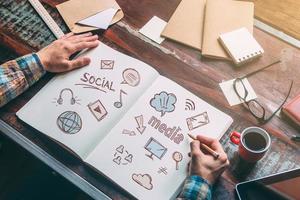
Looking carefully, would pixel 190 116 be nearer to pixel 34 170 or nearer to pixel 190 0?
pixel 190 0

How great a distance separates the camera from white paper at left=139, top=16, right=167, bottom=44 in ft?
4.57

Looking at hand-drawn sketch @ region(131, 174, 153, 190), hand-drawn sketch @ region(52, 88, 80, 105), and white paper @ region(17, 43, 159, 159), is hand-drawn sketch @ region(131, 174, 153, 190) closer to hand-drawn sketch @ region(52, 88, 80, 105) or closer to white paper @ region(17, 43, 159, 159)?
white paper @ region(17, 43, 159, 159)

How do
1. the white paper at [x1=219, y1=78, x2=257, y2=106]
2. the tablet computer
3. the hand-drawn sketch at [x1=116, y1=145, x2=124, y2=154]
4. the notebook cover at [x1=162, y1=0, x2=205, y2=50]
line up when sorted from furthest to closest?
the notebook cover at [x1=162, y1=0, x2=205, y2=50] → the white paper at [x1=219, y1=78, x2=257, y2=106] → the hand-drawn sketch at [x1=116, y1=145, x2=124, y2=154] → the tablet computer

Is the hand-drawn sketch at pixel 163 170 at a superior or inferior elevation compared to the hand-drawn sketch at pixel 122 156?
inferior

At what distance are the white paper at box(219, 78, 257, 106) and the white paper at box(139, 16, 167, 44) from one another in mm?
260

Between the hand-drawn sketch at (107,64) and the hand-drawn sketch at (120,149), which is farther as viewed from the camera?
the hand-drawn sketch at (107,64)

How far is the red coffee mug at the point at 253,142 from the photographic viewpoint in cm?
110

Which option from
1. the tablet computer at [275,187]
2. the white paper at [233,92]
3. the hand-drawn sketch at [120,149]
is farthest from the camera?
the white paper at [233,92]

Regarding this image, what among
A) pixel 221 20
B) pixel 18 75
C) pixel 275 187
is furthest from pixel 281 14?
pixel 18 75

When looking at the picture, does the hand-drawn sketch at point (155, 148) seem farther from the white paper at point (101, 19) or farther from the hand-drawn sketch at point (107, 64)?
the white paper at point (101, 19)

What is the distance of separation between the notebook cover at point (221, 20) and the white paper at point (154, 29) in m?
0.14

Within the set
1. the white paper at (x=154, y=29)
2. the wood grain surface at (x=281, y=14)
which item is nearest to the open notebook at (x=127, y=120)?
the white paper at (x=154, y=29)

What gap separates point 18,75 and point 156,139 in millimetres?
458

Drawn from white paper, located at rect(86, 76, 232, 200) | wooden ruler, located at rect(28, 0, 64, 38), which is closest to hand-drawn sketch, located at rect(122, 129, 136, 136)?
white paper, located at rect(86, 76, 232, 200)
